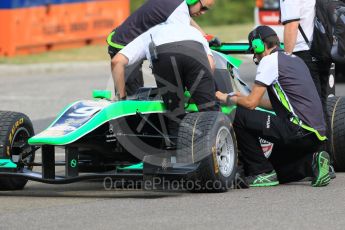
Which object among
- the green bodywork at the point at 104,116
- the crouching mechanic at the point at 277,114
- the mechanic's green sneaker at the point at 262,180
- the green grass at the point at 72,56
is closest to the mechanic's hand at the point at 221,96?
the crouching mechanic at the point at 277,114

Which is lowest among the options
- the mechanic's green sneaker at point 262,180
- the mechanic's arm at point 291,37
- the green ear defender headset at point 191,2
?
the mechanic's green sneaker at point 262,180

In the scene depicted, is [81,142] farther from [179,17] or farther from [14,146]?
[179,17]

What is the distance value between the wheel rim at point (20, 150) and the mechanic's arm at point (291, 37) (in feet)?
7.78

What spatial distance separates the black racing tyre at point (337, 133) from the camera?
935 centimetres

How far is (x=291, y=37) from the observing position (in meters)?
9.38

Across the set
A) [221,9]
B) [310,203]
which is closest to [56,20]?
[221,9]

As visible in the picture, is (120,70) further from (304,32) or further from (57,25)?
Result: (57,25)

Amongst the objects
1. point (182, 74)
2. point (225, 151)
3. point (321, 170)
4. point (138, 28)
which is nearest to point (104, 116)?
point (182, 74)

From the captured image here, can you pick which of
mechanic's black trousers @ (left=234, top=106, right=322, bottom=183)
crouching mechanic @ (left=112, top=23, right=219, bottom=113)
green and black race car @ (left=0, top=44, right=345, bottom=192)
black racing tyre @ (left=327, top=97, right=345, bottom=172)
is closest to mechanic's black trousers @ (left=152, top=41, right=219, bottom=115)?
crouching mechanic @ (left=112, top=23, right=219, bottom=113)

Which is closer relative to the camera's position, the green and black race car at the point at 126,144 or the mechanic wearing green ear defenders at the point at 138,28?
the green and black race car at the point at 126,144

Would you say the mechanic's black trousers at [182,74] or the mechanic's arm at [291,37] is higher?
the mechanic's arm at [291,37]

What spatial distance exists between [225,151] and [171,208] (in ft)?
3.13

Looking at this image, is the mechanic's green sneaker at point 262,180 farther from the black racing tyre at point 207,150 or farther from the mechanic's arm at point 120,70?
the mechanic's arm at point 120,70

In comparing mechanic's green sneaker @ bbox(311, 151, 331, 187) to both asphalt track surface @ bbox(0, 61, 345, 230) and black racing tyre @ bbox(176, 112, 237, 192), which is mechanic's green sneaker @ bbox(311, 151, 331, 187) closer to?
asphalt track surface @ bbox(0, 61, 345, 230)
